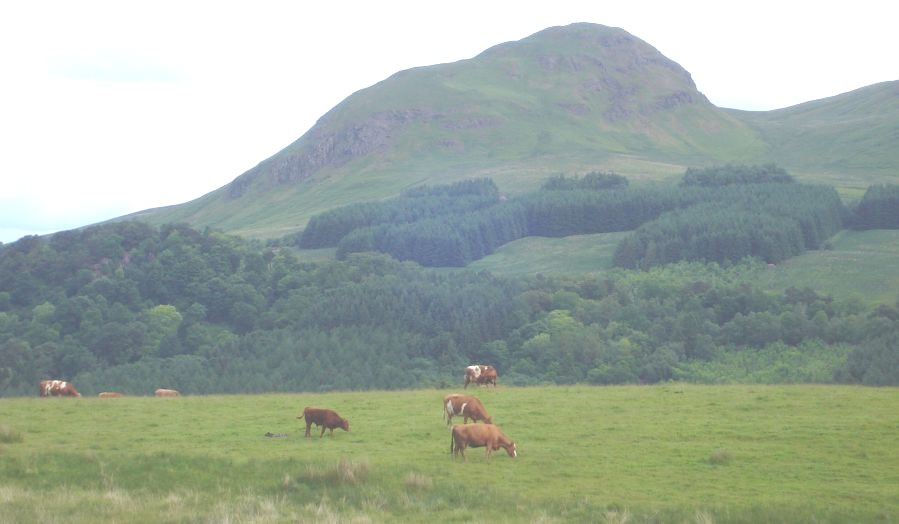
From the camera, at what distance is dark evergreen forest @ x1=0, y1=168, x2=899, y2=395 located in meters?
83.8

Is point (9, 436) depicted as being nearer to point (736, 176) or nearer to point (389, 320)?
point (389, 320)

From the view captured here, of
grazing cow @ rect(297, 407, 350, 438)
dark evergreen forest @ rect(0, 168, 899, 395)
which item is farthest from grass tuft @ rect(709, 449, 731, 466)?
dark evergreen forest @ rect(0, 168, 899, 395)

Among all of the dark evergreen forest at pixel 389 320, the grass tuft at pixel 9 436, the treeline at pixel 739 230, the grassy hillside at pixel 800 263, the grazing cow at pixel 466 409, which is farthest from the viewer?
the treeline at pixel 739 230

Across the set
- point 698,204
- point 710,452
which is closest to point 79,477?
point 710,452

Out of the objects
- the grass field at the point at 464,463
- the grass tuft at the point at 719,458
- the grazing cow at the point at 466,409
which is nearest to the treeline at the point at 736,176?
the grass field at the point at 464,463

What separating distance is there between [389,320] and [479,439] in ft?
233

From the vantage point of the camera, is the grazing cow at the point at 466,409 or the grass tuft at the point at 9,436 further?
the grazing cow at the point at 466,409

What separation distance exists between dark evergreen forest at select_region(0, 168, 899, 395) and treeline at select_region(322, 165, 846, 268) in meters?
0.68

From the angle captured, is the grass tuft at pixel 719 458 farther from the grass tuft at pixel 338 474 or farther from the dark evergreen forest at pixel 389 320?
the dark evergreen forest at pixel 389 320

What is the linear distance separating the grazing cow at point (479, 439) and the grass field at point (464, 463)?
0.37 m

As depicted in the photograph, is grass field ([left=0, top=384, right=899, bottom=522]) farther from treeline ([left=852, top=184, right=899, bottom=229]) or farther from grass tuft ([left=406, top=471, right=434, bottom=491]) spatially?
treeline ([left=852, top=184, right=899, bottom=229])

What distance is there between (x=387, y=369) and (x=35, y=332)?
38444 millimetres

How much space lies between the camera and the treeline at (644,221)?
5404 inches

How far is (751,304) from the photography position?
328 feet
